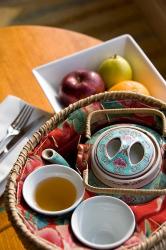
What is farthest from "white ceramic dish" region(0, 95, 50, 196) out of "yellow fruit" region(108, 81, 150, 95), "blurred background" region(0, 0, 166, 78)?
"blurred background" region(0, 0, 166, 78)

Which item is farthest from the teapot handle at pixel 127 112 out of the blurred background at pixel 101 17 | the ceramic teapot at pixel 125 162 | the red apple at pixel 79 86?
the blurred background at pixel 101 17

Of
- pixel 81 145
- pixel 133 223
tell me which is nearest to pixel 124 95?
pixel 81 145

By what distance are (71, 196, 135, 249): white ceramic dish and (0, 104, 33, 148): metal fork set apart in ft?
0.94

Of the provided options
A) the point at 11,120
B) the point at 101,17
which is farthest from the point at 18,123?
the point at 101,17

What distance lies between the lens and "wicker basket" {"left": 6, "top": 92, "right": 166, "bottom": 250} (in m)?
0.60

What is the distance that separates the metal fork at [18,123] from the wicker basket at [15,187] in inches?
6.4

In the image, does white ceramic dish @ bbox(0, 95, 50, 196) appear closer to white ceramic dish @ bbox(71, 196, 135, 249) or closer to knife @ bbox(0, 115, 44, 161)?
knife @ bbox(0, 115, 44, 161)

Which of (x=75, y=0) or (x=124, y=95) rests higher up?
(x=124, y=95)

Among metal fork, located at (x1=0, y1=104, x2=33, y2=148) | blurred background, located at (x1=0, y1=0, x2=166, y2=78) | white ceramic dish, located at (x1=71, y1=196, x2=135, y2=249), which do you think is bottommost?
blurred background, located at (x1=0, y1=0, x2=166, y2=78)

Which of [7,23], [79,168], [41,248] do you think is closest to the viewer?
[41,248]

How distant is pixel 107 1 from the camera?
2.03 meters

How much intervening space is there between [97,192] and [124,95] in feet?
0.60

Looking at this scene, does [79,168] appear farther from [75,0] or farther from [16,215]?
[75,0]

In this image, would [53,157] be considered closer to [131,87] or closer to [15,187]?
[15,187]
